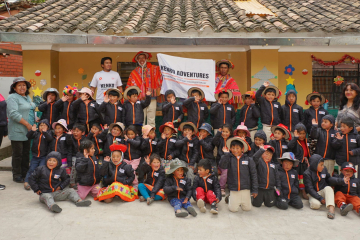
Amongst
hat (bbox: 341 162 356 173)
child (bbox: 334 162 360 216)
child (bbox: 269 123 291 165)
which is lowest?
child (bbox: 334 162 360 216)

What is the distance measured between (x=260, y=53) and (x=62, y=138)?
4936mm

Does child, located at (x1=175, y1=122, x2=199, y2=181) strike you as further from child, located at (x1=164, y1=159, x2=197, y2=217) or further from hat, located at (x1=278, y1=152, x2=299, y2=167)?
hat, located at (x1=278, y1=152, x2=299, y2=167)

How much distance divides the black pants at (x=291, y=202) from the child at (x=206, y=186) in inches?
36.8

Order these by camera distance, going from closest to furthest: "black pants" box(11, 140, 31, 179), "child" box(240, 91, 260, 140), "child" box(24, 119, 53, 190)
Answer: "child" box(24, 119, 53, 190)
"black pants" box(11, 140, 31, 179)
"child" box(240, 91, 260, 140)

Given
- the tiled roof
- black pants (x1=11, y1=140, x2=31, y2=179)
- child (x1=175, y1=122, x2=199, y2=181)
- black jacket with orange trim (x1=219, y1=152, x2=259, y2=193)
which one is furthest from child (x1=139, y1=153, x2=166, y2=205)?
the tiled roof

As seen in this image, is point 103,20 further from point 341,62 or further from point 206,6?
point 341,62

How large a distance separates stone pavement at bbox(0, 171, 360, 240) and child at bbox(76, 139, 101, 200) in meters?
0.31

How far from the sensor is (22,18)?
8047mm

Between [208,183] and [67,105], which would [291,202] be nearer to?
[208,183]

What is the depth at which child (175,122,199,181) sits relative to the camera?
6.02 metres

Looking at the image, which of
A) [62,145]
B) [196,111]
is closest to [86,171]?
[62,145]

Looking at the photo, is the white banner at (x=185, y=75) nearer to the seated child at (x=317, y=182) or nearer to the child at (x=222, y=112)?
the child at (x=222, y=112)

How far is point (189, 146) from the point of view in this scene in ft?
20.0

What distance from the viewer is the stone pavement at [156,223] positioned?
4.28 meters
